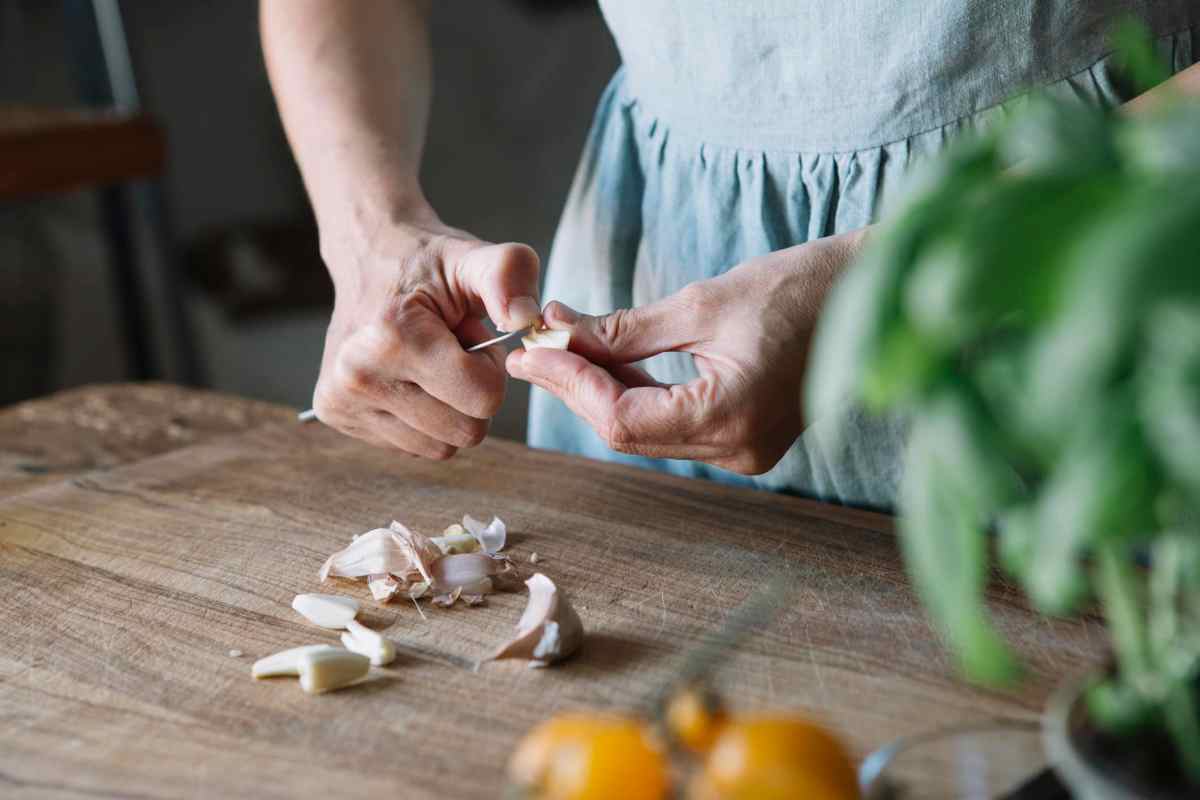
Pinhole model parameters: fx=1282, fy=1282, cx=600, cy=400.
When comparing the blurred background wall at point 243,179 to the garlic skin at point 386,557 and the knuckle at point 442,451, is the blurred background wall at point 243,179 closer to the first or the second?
the knuckle at point 442,451

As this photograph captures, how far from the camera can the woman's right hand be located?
104cm

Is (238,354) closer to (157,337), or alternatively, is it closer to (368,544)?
(157,337)

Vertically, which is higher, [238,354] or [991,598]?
[991,598]

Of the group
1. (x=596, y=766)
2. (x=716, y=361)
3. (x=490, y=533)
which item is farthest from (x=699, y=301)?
(x=596, y=766)

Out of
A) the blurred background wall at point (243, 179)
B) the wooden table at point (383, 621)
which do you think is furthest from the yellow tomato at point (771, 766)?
the blurred background wall at point (243, 179)

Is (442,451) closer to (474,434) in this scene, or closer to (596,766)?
(474,434)

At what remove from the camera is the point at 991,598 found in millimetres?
854

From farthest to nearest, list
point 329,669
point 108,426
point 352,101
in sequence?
1. point 108,426
2. point 352,101
3. point 329,669

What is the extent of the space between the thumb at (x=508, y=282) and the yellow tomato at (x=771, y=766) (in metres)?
0.55

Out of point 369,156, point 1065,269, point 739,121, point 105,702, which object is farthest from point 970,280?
point 369,156

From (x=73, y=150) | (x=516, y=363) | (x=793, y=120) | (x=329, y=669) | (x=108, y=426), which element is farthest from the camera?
(x=73, y=150)

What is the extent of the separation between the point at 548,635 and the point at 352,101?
2.16ft

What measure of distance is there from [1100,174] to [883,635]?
455 millimetres

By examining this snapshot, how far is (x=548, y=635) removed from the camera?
0.79 metres
